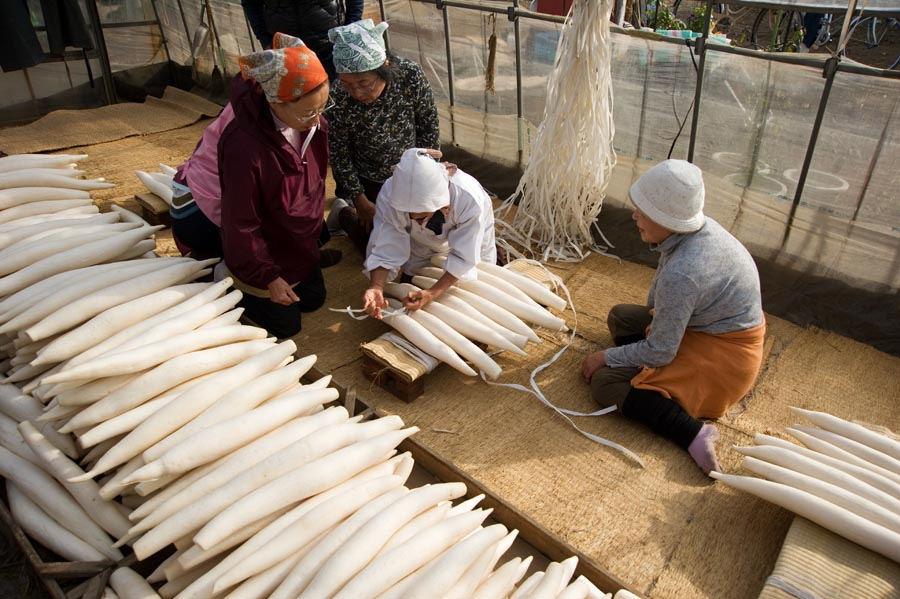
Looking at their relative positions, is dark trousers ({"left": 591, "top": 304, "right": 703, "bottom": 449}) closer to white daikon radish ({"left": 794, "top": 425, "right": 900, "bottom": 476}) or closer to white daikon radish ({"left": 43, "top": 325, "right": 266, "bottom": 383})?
white daikon radish ({"left": 794, "top": 425, "right": 900, "bottom": 476})

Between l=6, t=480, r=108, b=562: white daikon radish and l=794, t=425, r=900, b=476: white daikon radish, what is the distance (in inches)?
89.9

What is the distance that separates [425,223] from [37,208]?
6.73ft

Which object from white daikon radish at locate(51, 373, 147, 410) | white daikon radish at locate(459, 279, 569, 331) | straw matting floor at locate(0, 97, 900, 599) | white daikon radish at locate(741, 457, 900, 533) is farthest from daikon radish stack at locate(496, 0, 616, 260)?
white daikon radish at locate(51, 373, 147, 410)

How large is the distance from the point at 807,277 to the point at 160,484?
3.17m

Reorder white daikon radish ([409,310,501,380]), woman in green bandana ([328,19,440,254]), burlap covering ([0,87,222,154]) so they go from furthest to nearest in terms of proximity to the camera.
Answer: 1. burlap covering ([0,87,222,154])
2. woman in green bandana ([328,19,440,254])
3. white daikon radish ([409,310,501,380])

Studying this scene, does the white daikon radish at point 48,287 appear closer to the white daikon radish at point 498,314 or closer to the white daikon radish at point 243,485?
the white daikon radish at point 243,485

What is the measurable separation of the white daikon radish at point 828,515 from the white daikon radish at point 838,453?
22 centimetres

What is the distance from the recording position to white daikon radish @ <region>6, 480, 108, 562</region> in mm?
1669

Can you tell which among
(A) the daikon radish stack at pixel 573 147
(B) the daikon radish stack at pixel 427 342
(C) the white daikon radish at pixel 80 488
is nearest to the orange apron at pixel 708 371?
(B) the daikon radish stack at pixel 427 342

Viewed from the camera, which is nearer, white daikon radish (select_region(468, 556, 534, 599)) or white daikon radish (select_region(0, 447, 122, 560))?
white daikon radish (select_region(468, 556, 534, 599))

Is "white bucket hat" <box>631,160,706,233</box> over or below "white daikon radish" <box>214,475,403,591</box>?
over

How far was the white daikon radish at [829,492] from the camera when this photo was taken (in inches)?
67.8

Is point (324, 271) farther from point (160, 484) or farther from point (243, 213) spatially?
point (160, 484)

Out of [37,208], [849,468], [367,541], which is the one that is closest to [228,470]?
[367,541]
